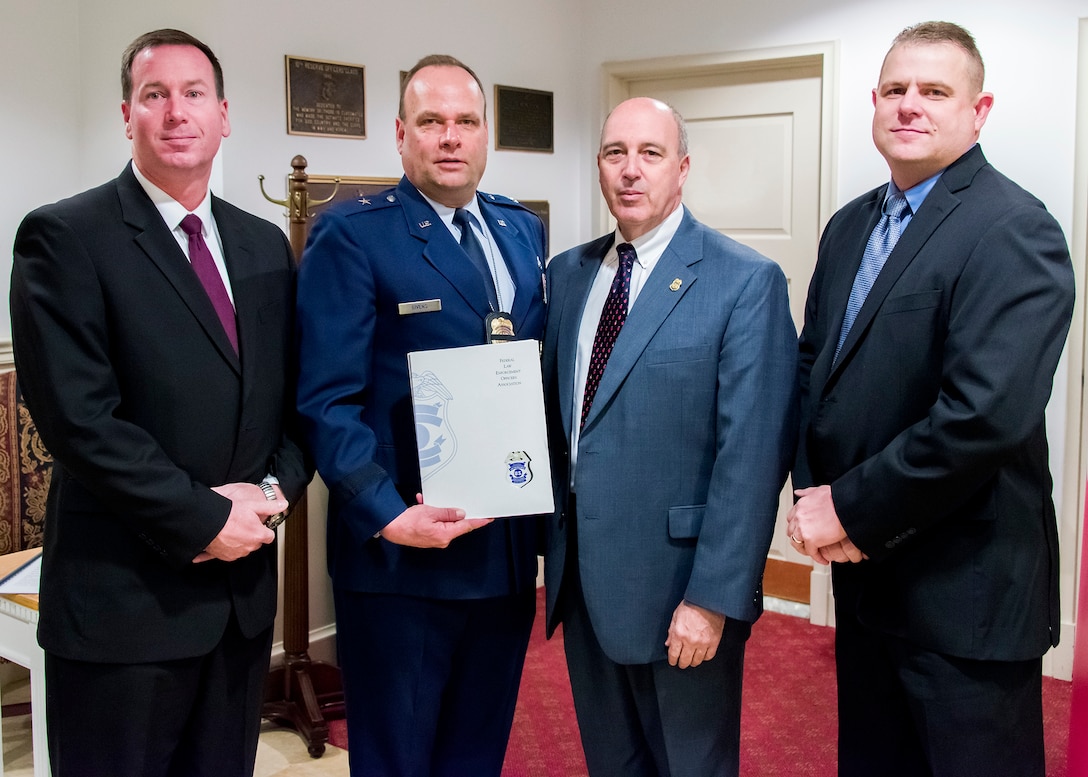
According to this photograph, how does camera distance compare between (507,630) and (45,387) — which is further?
(507,630)

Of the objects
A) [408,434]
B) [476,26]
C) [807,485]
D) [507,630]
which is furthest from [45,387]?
[476,26]

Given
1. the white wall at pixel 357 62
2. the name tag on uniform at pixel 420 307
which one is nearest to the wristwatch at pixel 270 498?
the name tag on uniform at pixel 420 307

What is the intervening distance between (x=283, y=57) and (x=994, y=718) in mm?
2658

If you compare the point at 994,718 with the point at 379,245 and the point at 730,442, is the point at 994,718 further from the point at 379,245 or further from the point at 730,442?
the point at 379,245

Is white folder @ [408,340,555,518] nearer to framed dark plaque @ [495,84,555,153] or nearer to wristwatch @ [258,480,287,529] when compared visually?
wristwatch @ [258,480,287,529]

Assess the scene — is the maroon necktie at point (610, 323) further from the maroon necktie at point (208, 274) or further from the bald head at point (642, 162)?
the maroon necktie at point (208, 274)

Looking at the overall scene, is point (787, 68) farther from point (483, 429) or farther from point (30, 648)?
point (30, 648)

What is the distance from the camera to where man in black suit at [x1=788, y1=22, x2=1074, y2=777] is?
1.68 m

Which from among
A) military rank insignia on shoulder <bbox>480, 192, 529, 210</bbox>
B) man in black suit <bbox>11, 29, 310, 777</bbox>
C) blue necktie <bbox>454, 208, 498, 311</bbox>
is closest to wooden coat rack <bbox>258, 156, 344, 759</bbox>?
military rank insignia on shoulder <bbox>480, 192, 529, 210</bbox>

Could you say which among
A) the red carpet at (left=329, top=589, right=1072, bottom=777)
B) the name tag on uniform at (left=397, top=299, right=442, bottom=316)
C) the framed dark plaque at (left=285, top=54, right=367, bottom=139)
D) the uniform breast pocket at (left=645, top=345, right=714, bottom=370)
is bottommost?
the red carpet at (left=329, top=589, right=1072, bottom=777)

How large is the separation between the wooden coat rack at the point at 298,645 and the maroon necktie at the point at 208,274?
3.89ft

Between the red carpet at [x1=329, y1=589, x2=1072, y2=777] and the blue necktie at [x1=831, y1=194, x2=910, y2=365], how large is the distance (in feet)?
4.97

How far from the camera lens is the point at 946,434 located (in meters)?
1.67

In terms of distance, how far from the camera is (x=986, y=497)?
1.76 m
